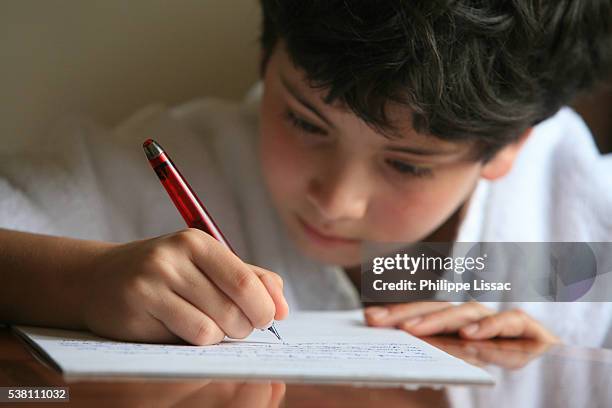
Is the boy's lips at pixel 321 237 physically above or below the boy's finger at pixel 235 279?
above

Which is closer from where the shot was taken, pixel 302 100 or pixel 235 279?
pixel 235 279

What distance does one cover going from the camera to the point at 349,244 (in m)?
0.79

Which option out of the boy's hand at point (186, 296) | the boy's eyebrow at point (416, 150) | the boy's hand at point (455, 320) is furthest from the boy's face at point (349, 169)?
the boy's hand at point (186, 296)

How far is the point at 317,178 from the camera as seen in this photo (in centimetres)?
70

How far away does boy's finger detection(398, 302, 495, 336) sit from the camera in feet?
2.03

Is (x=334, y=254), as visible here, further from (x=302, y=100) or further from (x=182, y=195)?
(x=182, y=195)

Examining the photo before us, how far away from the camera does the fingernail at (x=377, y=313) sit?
625mm

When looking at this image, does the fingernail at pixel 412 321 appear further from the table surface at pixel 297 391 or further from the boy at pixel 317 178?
the table surface at pixel 297 391

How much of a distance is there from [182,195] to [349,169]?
20cm

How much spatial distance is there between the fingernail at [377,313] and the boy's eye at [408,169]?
134mm

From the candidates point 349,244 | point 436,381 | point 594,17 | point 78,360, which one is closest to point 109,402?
point 78,360

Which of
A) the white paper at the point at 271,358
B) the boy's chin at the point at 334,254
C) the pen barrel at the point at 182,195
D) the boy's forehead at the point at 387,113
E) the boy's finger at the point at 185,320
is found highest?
the boy's forehead at the point at 387,113

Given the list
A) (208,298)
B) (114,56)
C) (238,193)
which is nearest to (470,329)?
(208,298)

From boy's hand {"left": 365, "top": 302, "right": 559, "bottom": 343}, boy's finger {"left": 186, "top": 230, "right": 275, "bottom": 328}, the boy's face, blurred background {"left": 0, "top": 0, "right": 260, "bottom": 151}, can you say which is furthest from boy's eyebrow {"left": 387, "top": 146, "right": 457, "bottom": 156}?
blurred background {"left": 0, "top": 0, "right": 260, "bottom": 151}
